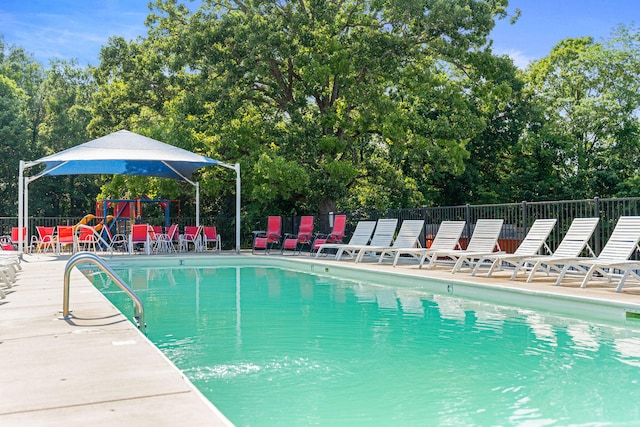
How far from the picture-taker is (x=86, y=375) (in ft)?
11.5

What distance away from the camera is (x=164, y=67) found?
76.3 feet

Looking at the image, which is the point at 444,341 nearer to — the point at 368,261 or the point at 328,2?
the point at 368,261

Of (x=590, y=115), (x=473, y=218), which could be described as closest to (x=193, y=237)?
(x=473, y=218)

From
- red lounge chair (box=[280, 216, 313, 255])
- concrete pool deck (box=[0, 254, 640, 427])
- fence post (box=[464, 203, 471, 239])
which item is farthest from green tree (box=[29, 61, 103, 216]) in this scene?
concrete pool deck (box=[0, 254, 640, 427])

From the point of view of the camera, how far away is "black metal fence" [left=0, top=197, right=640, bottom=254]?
11.7 metres

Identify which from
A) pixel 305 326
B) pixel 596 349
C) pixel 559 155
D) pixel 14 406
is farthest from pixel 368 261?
pixel 559 155

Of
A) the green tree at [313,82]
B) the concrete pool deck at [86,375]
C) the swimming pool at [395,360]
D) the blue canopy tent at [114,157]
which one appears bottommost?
the swimming pool at [395,360]

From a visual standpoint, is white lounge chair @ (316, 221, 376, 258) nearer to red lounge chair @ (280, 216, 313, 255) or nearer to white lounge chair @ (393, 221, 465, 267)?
white lounge chair @ (393, 221, 465, 267)

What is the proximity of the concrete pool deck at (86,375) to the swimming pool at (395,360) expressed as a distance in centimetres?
57

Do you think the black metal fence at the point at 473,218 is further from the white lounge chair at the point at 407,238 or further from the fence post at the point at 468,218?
the white lounge chair at the point at 407,238

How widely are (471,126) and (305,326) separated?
1546cm

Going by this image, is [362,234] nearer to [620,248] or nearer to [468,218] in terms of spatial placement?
[468,218]

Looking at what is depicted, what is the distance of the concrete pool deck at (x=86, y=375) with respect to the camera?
9.09ft

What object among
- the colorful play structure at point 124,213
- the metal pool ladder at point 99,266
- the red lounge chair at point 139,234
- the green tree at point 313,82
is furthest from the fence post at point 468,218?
the colorful play structure at point 124,213
